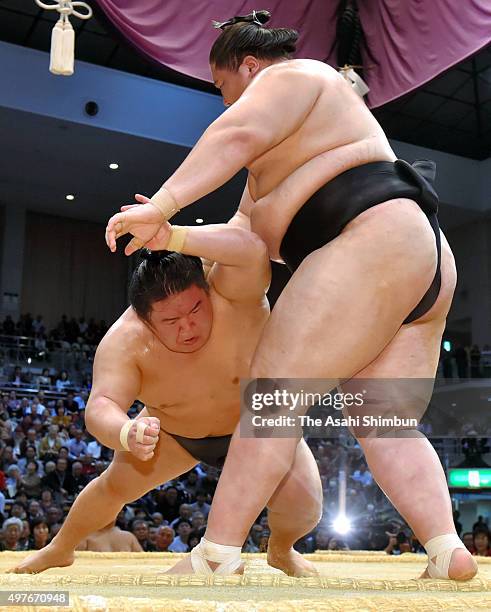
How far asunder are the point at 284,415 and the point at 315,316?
161 millimetres

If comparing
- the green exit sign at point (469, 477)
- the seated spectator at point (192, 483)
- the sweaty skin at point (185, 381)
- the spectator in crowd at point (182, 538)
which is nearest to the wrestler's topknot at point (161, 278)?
the sweaty skin at point (185, 381)

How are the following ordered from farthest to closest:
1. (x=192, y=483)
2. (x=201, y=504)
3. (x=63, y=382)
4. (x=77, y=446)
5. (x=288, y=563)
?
(x=63, y=382) → (x=77, y=446) → (x=192, y=483) → (x=201, y=504) → (x=288, y=563)

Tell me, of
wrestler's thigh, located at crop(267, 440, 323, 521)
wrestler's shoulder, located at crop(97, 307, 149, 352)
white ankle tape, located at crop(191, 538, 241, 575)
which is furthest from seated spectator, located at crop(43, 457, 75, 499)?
white ankle tape, located at crop(191, 538, 241, 575)

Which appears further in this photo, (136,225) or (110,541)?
(110,541)

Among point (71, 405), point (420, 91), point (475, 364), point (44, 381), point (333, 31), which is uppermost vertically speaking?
point (420, 91)

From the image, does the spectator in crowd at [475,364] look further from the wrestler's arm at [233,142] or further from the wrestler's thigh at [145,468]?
the wrestler's arm at [233,142]

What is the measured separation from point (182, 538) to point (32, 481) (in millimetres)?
1370

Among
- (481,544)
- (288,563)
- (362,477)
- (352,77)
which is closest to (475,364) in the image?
(362,477)

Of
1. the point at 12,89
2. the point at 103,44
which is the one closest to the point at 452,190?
the point at 103,44

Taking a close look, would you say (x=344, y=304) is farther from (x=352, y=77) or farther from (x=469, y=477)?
(x=469, y=477)

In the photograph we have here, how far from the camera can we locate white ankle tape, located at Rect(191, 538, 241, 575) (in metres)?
1.16

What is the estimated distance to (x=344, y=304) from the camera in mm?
1184

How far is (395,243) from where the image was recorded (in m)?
1.22

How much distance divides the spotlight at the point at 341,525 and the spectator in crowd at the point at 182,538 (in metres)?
1.15
